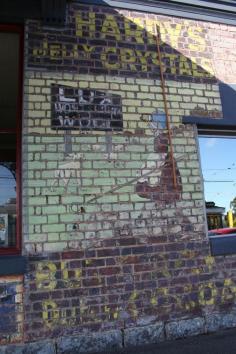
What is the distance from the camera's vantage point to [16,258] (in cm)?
453

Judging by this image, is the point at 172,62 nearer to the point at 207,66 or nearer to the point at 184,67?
the point at 184,67

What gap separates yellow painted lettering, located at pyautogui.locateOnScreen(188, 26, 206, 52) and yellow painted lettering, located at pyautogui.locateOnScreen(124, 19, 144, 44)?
30.7 inches

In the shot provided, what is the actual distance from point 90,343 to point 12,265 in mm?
1218

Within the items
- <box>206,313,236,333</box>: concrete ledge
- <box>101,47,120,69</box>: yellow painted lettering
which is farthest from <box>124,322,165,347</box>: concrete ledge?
<box>101,47,120,69</box>: yellow painted lettering

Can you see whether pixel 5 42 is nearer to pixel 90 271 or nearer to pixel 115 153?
pixel 115 153

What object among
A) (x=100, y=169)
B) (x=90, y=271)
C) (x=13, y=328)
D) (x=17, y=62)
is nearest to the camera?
(x=13, y=328)

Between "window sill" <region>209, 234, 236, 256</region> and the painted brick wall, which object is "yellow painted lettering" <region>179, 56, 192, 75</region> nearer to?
the painted brick wall

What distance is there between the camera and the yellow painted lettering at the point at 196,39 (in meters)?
6.02

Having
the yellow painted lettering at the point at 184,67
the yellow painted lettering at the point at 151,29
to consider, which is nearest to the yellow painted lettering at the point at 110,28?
the yellow painted lettering at the point at 151,29

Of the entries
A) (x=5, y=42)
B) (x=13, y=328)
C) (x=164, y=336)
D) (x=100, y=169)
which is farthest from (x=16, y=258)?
(x=5, y=42)

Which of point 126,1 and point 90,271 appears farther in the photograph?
point 126,1

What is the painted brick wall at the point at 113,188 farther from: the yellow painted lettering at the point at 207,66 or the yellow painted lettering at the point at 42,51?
the yellow painted lettering at the point at 207,66

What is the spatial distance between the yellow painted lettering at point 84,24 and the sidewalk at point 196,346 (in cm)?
395

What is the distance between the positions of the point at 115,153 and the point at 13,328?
7.67 feet
